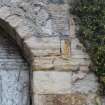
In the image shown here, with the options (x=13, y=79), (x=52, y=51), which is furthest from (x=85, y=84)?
(x=13, y=79)

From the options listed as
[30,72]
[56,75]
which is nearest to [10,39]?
[30,72]

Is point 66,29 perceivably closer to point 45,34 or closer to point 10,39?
point 45,34

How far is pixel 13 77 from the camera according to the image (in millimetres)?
5777

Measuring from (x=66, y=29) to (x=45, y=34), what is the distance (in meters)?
0.26

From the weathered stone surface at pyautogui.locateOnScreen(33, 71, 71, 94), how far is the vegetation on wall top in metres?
0.37

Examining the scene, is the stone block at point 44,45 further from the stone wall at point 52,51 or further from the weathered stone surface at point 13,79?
the weathered stone surface at point 13,79

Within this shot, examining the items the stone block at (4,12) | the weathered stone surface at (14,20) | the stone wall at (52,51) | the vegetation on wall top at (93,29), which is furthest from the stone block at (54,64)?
the stone block at (4,12)

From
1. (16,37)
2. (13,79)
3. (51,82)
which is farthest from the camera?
(13,79)

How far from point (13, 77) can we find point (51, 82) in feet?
2.23

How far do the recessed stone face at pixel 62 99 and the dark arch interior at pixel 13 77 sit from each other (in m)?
0.51

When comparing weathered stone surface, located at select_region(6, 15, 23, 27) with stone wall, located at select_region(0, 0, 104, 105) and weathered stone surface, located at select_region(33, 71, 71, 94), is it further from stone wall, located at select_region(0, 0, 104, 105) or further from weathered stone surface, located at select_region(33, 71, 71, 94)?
weathered stone surface, located at select_region(33, 71, 71, 94)

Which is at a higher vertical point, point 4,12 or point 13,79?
point 4,12

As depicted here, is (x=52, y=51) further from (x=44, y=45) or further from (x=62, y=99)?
(x=62, y=99)

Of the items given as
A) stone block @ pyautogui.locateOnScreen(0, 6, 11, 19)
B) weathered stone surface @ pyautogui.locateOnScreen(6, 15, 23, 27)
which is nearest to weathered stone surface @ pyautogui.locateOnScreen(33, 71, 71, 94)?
weathered stone surface @ pyautogui.locateOnScreen(6, 15, 23, 27)
